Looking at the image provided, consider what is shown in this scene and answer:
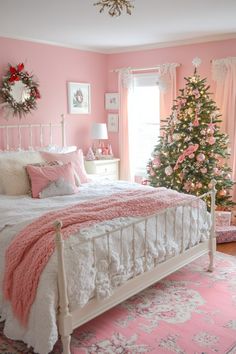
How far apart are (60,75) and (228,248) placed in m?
3.25

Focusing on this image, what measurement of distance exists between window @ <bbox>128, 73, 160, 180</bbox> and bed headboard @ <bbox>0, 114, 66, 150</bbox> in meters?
1.16

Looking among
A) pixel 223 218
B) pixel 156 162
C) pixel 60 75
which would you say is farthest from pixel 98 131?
pixel 223 218

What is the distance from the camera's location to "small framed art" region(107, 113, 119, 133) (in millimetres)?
5953

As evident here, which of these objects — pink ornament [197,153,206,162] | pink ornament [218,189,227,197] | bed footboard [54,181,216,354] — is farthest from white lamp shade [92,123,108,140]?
bed footboard [54,181,216,354]

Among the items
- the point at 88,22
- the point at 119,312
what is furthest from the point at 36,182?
the point at 88,22

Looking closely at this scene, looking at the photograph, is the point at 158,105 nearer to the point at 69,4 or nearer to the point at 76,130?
the point at 76,130

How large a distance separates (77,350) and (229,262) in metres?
2.04

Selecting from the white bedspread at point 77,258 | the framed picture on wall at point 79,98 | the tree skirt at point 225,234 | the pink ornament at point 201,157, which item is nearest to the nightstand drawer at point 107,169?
the framed picture on wall at point 79,98

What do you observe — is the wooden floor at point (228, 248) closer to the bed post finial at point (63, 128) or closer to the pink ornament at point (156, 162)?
the pink ornament at point (156, 162)

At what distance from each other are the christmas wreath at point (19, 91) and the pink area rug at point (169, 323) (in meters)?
2.79

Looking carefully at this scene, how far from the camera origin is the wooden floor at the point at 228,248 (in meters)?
4.20

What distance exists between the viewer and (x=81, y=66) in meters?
5.54

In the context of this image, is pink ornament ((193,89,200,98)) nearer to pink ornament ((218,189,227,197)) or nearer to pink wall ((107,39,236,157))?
pink wall ((107,39,236,157))

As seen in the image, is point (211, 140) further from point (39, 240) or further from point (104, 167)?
point (39, 240)
